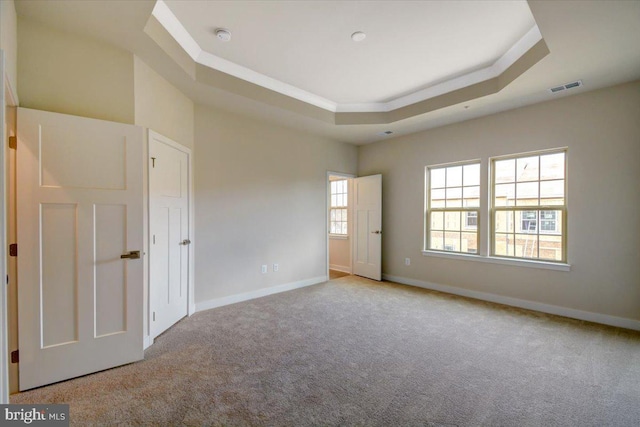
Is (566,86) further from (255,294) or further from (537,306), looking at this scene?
(255,294)

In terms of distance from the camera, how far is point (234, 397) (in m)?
2.04

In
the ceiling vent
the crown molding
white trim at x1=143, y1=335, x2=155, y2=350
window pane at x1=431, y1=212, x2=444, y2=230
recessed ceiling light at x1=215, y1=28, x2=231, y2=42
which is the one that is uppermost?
recessed ceiling light at x1=215, y1=28, x2=231, y2=42

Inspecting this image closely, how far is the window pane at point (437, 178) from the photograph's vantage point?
4984 millimetres

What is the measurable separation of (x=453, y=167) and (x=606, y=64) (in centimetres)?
221

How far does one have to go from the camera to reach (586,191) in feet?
11.5

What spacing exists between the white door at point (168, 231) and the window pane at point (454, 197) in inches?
161

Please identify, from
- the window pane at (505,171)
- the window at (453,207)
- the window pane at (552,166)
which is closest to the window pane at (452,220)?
the window at (453,207)

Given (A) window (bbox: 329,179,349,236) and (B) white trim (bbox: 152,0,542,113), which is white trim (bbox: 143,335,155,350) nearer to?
(B) white trim (bbox: 152,0,542,113)

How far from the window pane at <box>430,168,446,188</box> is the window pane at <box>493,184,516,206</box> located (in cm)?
86

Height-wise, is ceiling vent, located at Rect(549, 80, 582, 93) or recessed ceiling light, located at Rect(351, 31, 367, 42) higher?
recessed ceiling light, located at Rect(351, 31, 367, 42)

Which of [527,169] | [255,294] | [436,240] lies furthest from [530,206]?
[255,294]

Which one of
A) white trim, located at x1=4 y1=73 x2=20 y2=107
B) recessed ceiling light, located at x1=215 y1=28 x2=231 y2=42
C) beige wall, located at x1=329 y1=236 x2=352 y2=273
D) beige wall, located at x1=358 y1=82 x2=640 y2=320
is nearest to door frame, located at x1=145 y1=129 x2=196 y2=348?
white trim, located at x1=4 y1=73 x2=20 y2=107

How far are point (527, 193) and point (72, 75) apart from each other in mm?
5334

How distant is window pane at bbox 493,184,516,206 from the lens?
4188mm
